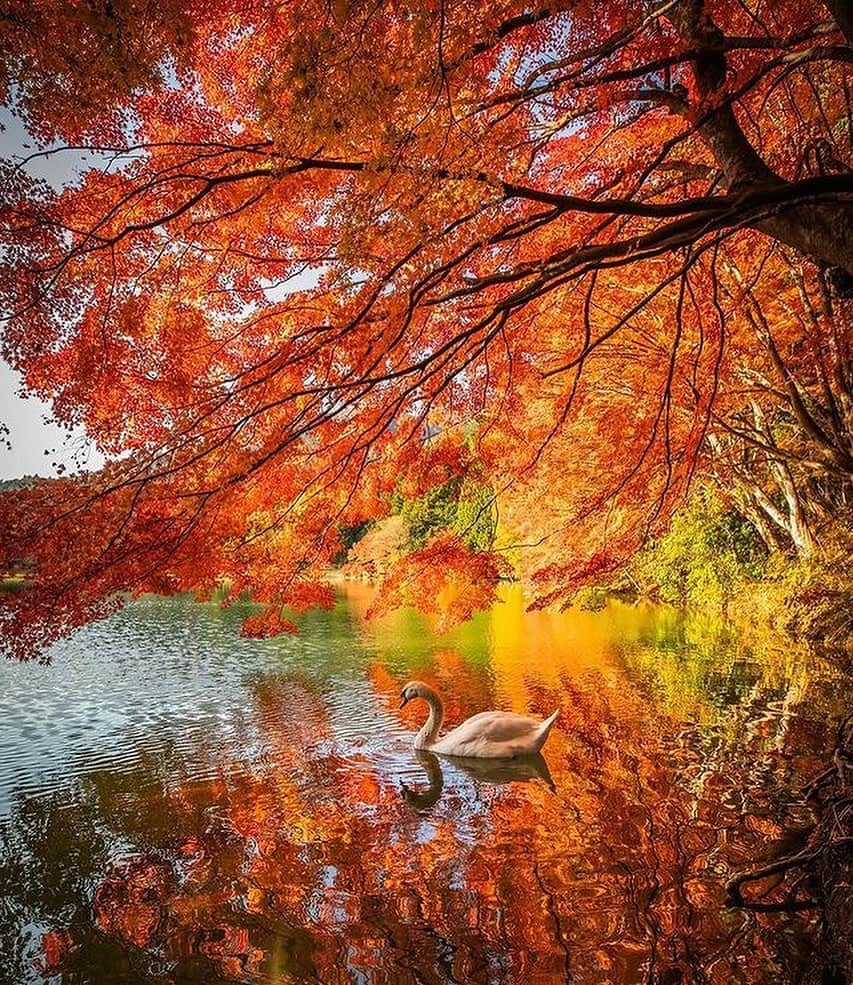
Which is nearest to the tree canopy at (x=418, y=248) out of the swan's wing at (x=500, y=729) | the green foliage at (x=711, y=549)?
the swan's wing at (x=500, y=729)

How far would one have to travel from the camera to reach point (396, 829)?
5.59m

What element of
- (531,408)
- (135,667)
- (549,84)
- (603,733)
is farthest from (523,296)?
(135,667)

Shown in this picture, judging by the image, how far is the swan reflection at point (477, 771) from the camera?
6.53m

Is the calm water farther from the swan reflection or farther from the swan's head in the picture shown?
the swan's head

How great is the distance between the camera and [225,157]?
498 cm

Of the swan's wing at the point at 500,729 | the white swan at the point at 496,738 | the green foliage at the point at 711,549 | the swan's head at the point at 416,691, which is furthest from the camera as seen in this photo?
the green foliage at the point at 711,549

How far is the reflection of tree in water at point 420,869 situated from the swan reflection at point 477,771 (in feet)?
0.32

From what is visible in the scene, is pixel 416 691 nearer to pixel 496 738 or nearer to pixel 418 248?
pixel 496 738

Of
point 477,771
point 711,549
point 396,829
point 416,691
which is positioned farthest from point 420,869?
point 711,549

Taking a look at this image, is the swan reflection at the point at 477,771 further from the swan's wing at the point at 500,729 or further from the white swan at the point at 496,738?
the swan's wing at the point at 500,729

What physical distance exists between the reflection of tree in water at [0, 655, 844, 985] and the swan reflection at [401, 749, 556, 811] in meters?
0.10

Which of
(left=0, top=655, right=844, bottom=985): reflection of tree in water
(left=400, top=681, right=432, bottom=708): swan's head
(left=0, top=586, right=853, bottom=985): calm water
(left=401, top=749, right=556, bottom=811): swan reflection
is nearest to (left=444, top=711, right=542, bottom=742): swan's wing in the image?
(left=401, top=749, right=556, bottom=811): swan reflection

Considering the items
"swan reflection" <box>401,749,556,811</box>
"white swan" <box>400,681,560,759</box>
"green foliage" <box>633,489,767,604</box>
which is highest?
"green foliage" <box>633,489,767,604</box>

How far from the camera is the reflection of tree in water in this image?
3.60 metres
